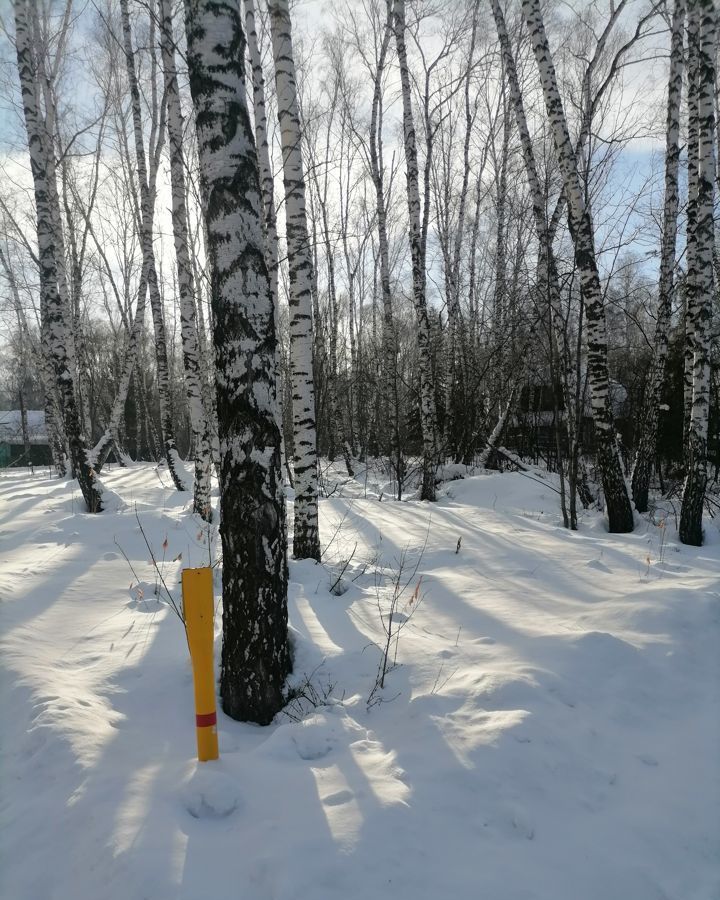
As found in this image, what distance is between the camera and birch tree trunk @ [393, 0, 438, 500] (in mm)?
9562

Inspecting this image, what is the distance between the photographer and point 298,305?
5.59 m

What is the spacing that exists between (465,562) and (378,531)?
180 centimetres

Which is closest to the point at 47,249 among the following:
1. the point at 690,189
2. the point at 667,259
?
the point at 667,259

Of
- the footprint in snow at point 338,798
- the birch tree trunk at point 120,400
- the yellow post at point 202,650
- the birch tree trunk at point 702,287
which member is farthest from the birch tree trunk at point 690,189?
the birch tree trunk at point 120,400

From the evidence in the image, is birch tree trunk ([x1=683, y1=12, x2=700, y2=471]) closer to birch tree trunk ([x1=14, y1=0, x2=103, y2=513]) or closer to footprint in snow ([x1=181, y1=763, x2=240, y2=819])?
footprint in snow ([x1=181, y1=763, x2=240, y2=819])

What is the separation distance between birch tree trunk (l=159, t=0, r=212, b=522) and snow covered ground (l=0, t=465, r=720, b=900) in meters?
3.49

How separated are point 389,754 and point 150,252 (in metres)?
11.5

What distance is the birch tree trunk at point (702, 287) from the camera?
6.00 meters

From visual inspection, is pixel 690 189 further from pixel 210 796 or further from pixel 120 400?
pixel 120 400

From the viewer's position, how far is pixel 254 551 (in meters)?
2.77

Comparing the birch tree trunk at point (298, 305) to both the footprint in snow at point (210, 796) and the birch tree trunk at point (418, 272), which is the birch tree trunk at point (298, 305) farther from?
the birch tree trunk at point (418, 272)

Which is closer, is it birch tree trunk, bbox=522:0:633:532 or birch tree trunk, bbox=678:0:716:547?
birch tree trunk, bbox=678:0:716:547

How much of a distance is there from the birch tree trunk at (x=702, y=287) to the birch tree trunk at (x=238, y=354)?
5735mm

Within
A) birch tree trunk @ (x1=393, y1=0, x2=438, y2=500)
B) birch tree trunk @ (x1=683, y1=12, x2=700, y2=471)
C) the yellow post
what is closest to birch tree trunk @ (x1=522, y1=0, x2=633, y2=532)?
birch tree trunk @ (x1=683, y1=12, x2=700, y2=471)
